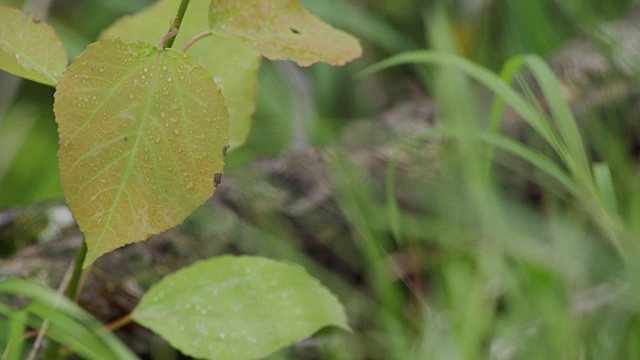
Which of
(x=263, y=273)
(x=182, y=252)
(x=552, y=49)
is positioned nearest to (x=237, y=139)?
(x=263, y=273)

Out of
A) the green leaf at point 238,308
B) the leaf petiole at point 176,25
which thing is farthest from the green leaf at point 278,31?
the green leaf at point 238,308

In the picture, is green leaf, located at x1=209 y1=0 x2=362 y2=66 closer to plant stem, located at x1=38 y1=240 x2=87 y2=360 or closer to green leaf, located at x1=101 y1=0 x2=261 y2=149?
green leaf, located at x1=101 y1=0 x2=261 y2=149

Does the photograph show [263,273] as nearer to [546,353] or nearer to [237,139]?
[237,139]

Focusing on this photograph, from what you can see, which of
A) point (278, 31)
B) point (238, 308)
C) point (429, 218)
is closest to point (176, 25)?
point (278, 31)

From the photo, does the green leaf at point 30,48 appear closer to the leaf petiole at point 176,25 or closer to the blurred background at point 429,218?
the leaf petiole at point 176,25

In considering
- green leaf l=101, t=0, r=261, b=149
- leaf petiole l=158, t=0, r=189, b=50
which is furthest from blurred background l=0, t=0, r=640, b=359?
leaf petiole l=158, t=0, r=189, b=50

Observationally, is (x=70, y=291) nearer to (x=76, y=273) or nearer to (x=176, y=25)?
(x=76, y=273)
